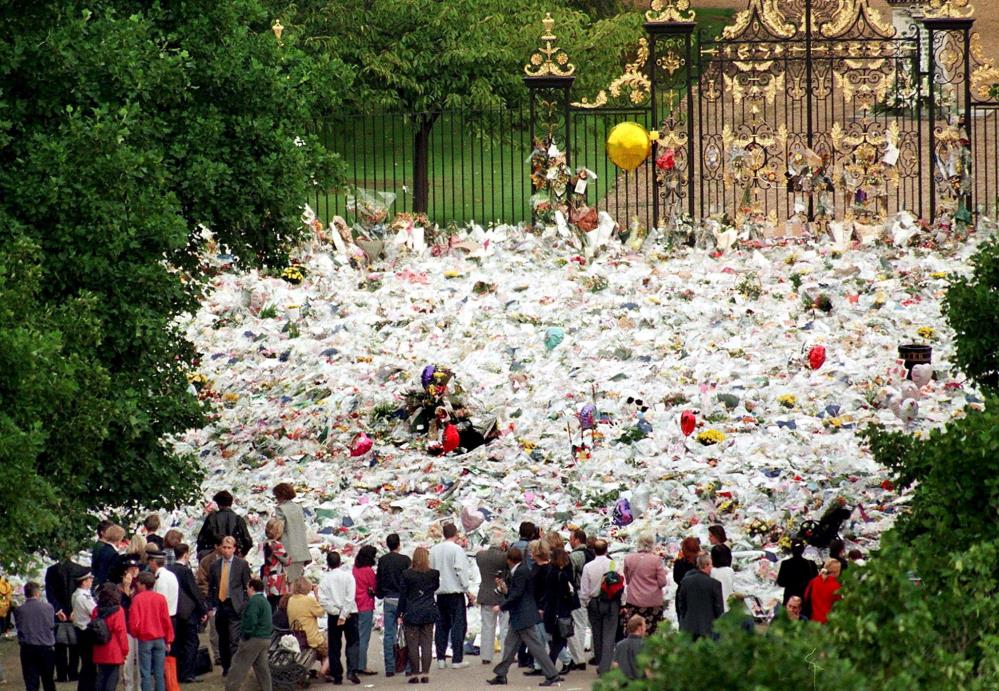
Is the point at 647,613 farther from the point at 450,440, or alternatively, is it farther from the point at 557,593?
the point at 450,440

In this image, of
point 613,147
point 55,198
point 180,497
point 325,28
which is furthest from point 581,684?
point 325,28

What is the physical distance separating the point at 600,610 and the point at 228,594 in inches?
104

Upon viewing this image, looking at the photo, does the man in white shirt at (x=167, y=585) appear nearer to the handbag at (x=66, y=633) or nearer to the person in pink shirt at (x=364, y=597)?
the handbag at (x=66, y=633)

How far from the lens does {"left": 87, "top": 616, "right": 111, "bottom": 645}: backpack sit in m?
12.7

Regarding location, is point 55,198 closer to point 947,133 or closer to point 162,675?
point 162,675

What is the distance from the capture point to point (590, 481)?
16641 mm

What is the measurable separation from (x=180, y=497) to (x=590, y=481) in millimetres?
3856

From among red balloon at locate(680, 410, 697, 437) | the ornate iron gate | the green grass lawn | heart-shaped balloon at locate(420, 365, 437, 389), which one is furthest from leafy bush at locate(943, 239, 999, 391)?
the green grass lawn

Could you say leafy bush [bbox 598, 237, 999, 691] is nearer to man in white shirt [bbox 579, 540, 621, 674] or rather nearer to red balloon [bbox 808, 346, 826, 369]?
man in white shirt [bbox 579, 540, 621, 674]

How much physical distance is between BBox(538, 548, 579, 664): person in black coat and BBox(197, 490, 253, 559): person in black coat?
2611mm

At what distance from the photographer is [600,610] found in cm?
1329

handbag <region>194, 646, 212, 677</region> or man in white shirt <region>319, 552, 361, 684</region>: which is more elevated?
man in white shirt <region>319, 552, 361, 684</region>

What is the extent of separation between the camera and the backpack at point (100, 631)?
41.6 feet

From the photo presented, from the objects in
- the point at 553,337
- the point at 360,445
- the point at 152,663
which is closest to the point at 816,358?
the point at 553,337
